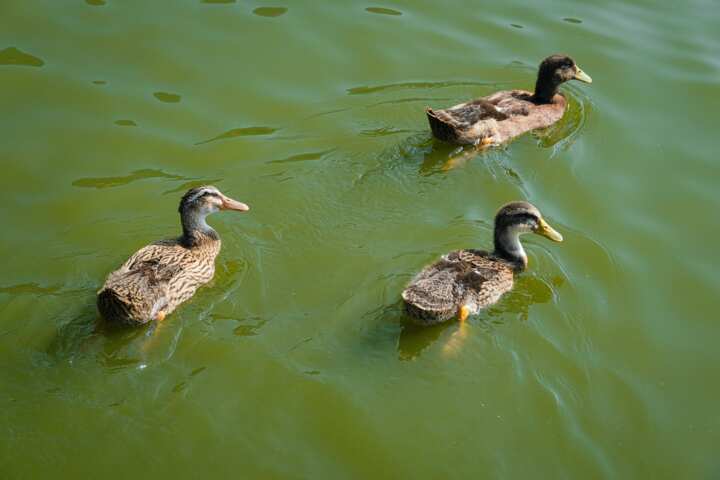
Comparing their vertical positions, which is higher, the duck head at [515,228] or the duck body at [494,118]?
the duck body at [494,118]

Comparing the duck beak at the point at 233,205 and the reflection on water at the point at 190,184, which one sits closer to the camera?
the duck beak at the point at 233,205

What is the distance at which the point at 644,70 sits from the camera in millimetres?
10891

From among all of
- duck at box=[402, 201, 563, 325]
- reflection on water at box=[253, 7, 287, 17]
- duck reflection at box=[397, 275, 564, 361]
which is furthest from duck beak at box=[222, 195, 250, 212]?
reflection on water at box=[253, 7, 287, 17]

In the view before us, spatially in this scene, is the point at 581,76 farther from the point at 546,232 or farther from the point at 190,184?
the point at 190,184

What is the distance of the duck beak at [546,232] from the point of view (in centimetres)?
767

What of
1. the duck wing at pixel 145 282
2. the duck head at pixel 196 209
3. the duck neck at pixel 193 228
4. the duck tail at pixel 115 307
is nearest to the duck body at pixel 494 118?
the duck head at pixel 196 209

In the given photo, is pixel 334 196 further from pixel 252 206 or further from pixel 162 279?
pixel 162 279

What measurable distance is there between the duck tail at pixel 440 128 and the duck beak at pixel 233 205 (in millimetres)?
2316

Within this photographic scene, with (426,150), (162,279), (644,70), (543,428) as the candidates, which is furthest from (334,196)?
(644,70)

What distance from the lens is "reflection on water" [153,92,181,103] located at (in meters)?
9.72

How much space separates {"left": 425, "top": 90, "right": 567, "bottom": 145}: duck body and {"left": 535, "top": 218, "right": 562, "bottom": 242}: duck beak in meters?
1.74

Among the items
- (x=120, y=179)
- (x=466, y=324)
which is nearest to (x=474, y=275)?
(x=466, y=324)

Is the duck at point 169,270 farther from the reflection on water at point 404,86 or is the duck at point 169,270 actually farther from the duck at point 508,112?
the reflection on water at point 404,86

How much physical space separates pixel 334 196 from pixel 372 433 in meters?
3.01
